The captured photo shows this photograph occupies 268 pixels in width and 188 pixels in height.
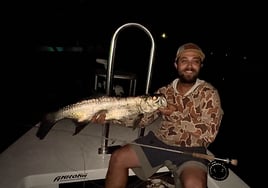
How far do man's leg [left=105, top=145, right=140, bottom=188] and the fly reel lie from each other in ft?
3.09

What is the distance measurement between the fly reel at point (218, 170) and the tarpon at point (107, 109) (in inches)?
39.5

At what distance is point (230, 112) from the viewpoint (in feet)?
41.5

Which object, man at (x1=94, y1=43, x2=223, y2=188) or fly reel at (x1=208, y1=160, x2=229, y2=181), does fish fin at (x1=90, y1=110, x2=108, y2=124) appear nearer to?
man at (x1=94, y1=43, x2=223, y2=188)

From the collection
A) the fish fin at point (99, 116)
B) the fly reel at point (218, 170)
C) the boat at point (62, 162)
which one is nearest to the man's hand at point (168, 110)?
the boat at point (62, 162)

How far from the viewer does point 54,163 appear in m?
3.39

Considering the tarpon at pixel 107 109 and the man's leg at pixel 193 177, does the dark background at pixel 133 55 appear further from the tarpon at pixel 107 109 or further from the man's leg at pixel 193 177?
the man's leg at pixel 193 177

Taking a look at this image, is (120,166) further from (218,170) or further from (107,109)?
(218,170)

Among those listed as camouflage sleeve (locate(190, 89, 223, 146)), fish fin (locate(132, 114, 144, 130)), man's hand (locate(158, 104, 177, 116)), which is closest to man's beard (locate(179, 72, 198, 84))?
camouflage sleeve (locate(190, 89, 223, 146))

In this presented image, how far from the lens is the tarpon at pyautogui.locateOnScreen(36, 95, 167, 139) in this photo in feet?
9.83

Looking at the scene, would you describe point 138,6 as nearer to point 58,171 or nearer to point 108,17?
point 108,17

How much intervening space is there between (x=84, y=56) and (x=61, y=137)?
847 inches

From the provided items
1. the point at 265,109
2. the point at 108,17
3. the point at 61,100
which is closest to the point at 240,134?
the point at 265,109

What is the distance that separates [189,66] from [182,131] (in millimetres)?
799

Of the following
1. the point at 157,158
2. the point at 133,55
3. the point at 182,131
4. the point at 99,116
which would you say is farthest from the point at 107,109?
the point at 133,55
